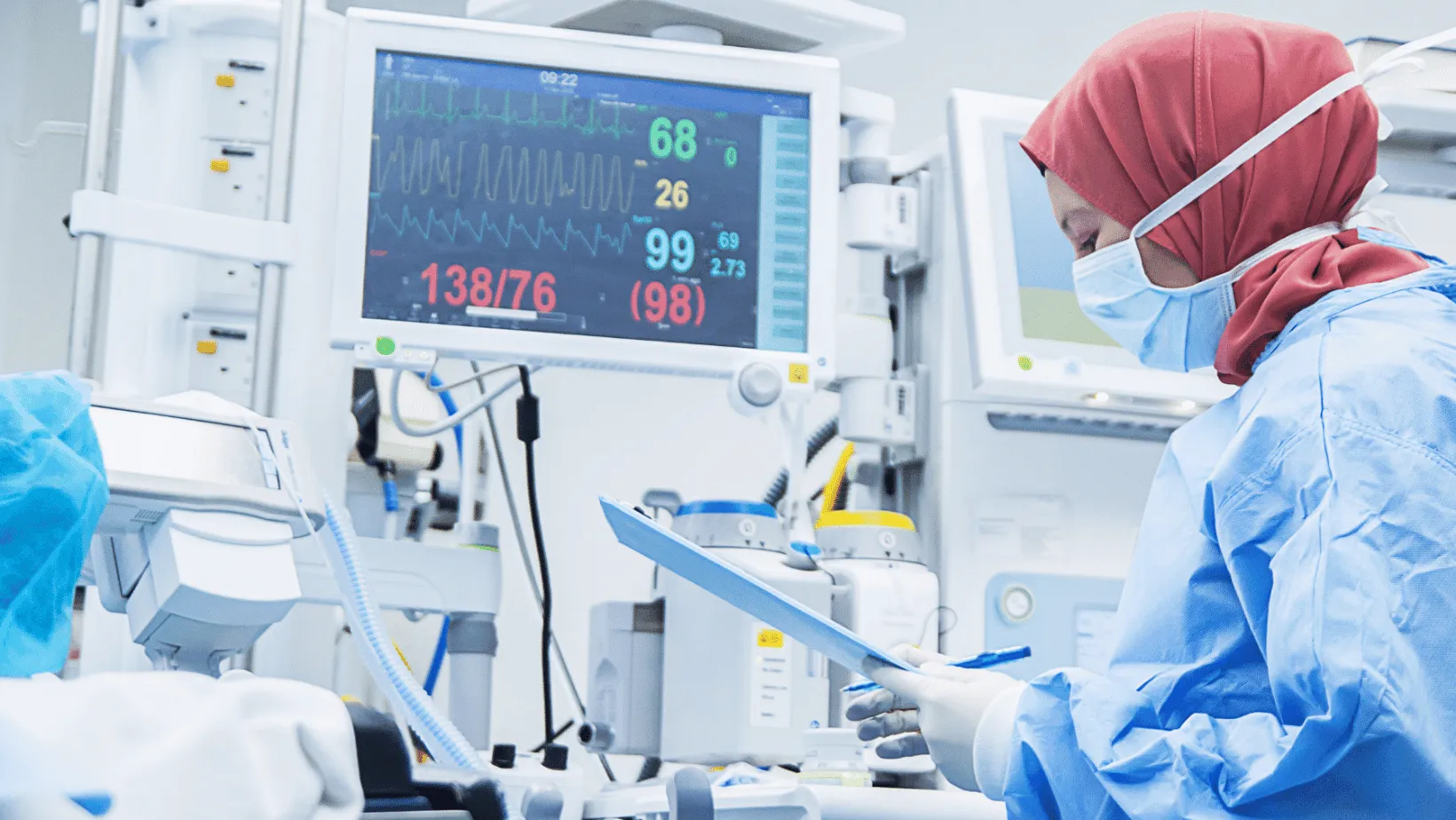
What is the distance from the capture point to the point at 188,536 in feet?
4.28

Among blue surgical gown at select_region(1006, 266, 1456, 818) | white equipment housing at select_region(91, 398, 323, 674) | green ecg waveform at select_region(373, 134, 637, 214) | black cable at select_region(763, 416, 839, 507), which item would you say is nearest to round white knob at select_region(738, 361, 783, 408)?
green ecg waveform at select_region(373, 134, 637, 214)

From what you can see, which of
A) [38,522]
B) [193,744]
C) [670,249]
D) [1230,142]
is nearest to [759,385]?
[670,249]

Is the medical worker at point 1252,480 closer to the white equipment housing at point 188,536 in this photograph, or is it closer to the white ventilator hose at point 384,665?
the white ventilator hose at point 384,665

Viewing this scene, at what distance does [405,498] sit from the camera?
260cm

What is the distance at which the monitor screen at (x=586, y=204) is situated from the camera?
1.85 m

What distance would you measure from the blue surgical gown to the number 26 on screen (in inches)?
39.7

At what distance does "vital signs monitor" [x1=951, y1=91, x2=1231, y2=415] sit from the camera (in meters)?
1.99

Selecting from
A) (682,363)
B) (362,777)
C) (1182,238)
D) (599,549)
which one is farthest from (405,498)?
(362,777)

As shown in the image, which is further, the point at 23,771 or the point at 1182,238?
the point at 1182,238

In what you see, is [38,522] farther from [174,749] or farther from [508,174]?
[508,174]

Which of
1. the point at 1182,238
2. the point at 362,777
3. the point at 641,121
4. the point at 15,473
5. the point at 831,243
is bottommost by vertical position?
the point at 362,777

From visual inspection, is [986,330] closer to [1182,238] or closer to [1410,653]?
[1182,238]

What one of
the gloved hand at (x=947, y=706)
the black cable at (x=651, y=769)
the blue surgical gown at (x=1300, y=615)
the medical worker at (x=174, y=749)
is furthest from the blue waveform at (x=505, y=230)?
the medical worker at (x=174, y=749)

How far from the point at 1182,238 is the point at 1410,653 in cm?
39
